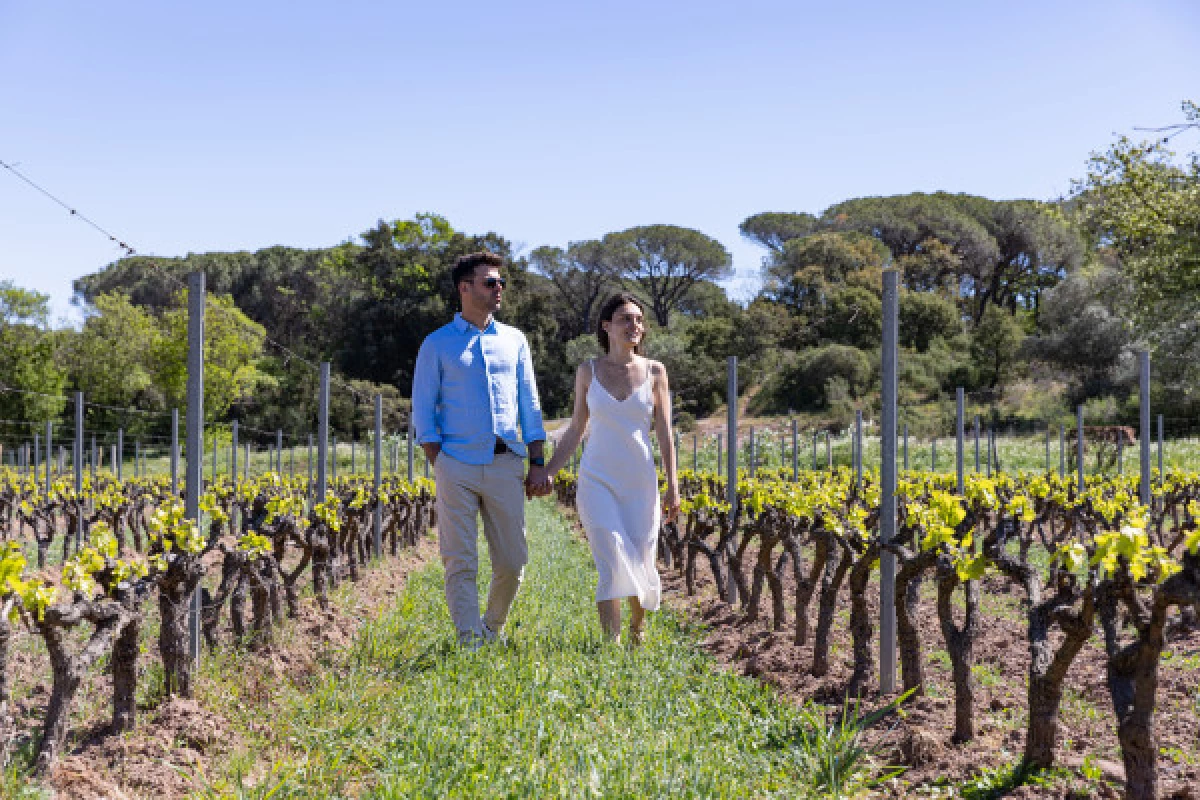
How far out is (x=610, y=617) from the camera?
492cm

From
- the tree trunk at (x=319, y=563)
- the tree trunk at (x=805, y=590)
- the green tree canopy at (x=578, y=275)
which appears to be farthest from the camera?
the green tree canopy at (x=578, y=275)

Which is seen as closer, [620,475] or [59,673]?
[59,673]

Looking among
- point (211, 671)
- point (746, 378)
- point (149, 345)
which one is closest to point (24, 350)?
point (149, 345)

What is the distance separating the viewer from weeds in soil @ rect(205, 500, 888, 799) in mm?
3002

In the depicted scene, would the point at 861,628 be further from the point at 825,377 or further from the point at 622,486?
the point at 825,377

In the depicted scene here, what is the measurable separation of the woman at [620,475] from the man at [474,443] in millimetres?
265

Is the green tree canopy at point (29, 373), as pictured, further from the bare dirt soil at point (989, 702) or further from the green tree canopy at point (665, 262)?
the bare dirt soil at point (989, 702)

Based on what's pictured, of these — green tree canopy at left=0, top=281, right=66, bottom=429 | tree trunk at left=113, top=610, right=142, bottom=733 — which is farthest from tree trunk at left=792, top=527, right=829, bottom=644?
green tree canopy at left=0, top=281, right=66, bottom=429

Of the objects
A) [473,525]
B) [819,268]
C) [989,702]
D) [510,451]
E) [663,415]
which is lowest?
[989,702]

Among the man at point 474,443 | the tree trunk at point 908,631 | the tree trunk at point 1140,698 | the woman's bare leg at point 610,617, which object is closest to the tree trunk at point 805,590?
the woman's bare leg at point 610,617

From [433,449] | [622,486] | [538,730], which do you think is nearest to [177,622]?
[433,449]

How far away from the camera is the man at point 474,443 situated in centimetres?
478

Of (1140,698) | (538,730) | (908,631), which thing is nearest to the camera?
(1140,698)

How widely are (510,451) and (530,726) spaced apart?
5.64 feet
